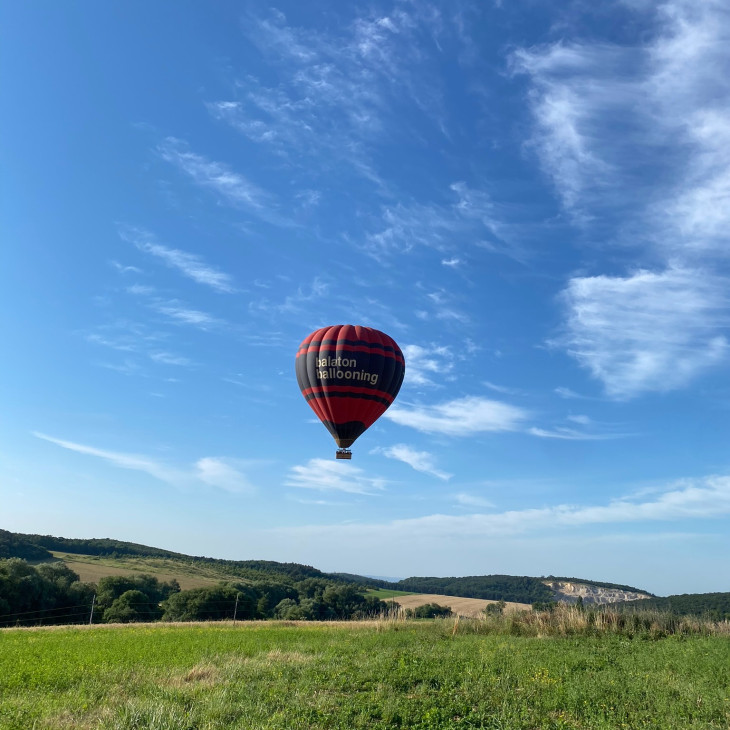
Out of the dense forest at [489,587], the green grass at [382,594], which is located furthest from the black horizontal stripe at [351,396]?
the dense forest at [489,587]

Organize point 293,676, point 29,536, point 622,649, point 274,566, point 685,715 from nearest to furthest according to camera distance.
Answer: point 685,715 → point 293,676 → point 622,649 → point 29,536 → point 274,566

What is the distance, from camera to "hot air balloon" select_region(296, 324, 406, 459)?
2908 centimetres

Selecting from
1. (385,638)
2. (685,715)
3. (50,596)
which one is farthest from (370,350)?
(50,596)

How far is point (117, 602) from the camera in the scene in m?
63.9

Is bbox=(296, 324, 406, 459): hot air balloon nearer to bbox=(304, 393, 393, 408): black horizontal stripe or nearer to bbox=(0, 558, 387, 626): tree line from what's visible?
bbox=(304, 393, 393, 408): black horizontal stripe

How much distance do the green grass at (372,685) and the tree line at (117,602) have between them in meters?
29.3

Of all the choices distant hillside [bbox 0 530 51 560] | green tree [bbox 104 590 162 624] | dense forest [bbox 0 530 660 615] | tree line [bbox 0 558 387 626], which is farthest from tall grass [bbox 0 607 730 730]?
dense forest [bbox 0 530 660 615]

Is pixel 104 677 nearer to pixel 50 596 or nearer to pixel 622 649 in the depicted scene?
pixel 622 649

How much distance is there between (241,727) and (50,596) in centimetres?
6005

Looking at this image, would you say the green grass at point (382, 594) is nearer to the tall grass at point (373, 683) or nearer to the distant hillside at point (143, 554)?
the distant hillside at point (143, 554)

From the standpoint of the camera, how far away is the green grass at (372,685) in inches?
515

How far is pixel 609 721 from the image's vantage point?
13.0m

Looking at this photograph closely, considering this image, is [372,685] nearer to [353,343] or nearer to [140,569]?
[353,343]

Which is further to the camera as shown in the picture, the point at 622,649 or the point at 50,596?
the point at 50,596
